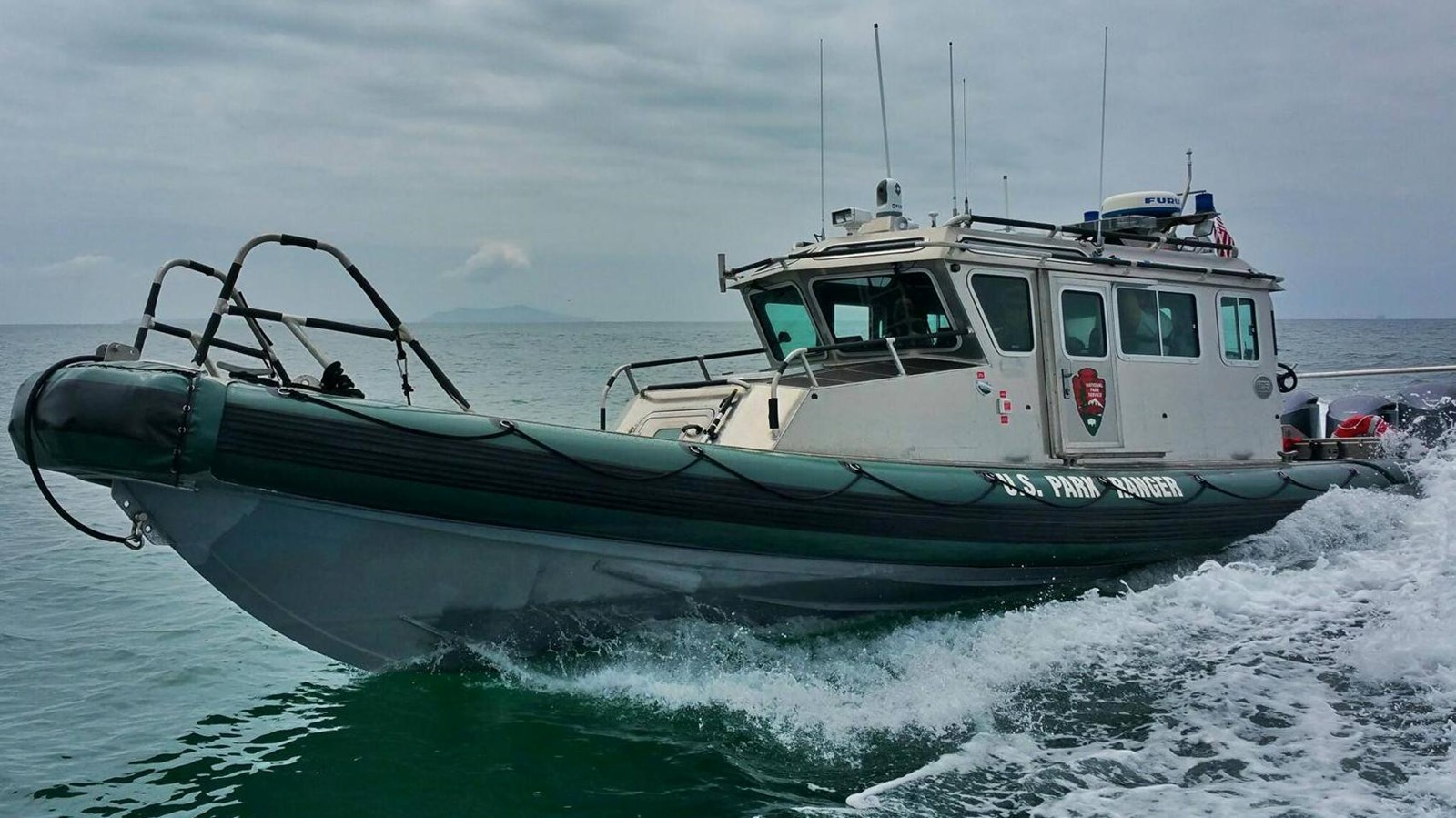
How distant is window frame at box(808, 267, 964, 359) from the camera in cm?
694

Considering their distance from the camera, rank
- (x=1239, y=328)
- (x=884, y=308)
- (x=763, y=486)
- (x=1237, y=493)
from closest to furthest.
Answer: (x=763, y=486) → (x=884, y=308) → (x=1237, y=493) → (x=1239, y=328)

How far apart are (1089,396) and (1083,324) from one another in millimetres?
495

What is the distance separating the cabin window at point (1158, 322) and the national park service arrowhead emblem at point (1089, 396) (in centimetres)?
44

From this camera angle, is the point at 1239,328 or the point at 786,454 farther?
the point at 1239,328

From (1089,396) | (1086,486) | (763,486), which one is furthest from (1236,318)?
(763,486)

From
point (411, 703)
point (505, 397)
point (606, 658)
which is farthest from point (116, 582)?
point (505, 397)

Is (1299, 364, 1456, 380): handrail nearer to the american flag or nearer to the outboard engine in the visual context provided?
the outboard engine

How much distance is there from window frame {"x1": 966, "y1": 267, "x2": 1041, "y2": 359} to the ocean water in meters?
1.59

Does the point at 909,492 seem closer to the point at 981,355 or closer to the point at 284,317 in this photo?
the point at 981,355

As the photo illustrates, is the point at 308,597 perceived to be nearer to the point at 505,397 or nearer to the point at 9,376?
the point at 505,397

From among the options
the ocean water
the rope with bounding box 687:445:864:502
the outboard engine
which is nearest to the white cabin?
the rope with bounding box 687:445:864:502

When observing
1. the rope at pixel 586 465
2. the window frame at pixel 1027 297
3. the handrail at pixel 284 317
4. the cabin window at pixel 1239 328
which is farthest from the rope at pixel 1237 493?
the handrail at pixel 284 317

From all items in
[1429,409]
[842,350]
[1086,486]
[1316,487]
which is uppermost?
[842,350]

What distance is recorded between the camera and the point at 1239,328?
8.41m
